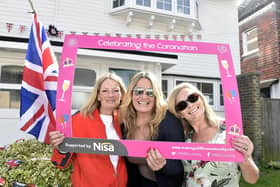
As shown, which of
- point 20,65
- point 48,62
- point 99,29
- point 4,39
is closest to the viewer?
point 48,62

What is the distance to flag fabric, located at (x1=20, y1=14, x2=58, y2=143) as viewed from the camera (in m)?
2.68

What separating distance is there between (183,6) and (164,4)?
0.67 m

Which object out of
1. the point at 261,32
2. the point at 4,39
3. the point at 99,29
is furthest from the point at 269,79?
the point at 4,39

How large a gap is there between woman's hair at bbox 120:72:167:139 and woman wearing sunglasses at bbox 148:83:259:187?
0.29 ft

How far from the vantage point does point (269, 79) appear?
8.41 metres

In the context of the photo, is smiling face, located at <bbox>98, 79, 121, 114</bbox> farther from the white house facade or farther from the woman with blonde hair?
the white house facade

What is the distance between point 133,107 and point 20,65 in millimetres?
4340

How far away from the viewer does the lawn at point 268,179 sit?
15.3 feet

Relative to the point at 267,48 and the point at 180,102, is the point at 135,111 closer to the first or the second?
the point at 180,102

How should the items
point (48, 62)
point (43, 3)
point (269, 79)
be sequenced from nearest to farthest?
point (48, 62), point (43, 3), point (269, 79)

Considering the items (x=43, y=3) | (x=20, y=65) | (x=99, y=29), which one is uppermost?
(x=43, y=3)

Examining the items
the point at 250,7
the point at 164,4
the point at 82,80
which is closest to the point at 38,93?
the point at 82,80

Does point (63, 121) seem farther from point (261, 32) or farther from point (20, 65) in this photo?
point (261, 32)

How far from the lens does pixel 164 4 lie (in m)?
6.98
